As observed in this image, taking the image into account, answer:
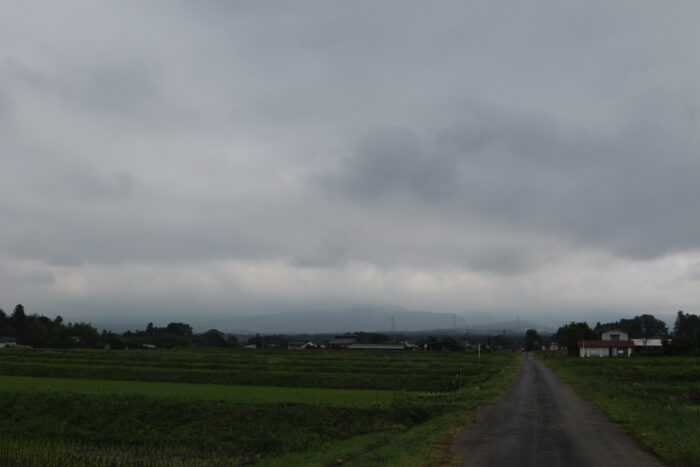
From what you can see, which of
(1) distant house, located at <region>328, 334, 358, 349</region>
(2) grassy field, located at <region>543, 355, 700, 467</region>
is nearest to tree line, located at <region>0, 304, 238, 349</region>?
(1) distant house, located at <region>328, 334, 358, 349</region>

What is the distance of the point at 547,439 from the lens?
1723 centimetres

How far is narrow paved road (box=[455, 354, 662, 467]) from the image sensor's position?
1430 centimetres

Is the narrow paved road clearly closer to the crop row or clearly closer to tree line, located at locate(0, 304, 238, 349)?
the crop row

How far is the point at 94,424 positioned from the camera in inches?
1035

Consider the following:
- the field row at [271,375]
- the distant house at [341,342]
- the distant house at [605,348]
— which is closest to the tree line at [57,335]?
the distant house at [341,342]

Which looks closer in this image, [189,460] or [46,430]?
[189,460]

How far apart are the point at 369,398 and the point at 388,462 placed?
19.4 meters

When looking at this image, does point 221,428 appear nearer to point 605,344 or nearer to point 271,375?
point 271,375

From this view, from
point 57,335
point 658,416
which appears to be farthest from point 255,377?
point 57,335

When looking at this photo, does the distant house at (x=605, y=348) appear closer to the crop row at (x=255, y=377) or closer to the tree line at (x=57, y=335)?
the crop row at (x=255, y=377)

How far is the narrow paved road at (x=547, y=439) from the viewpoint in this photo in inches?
563

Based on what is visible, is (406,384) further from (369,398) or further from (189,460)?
(189,460)

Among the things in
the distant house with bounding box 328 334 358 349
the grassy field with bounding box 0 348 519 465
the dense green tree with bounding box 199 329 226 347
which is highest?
the grassy field with bounding box 0 348 519 465

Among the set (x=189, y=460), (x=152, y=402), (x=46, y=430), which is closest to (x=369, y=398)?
(x=152, y=402)
